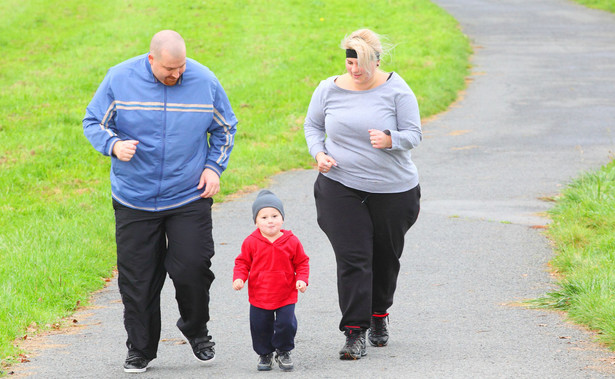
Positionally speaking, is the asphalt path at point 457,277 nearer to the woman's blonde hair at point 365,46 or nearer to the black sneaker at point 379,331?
the black sneaker at point 379,331

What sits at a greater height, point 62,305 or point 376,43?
point 376,43

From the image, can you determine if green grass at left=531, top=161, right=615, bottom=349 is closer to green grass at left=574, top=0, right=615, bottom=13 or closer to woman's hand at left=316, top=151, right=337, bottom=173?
woman's hand at left=316, top=151, right=337, bottom=173

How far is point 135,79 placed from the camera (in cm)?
493

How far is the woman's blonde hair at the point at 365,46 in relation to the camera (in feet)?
16.5

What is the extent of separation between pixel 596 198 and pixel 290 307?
5.20m

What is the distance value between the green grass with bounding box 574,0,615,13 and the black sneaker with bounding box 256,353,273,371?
27.9m

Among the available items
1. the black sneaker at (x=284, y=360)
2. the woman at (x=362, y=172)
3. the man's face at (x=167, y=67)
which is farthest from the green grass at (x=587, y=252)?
the man's face at (x=167, y=67)

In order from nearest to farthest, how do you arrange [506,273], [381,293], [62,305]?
[381,293]
[62,305]
[506,273]

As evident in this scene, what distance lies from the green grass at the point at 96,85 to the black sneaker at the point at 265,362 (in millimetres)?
1512

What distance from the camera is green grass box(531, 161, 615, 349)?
591 centimetres

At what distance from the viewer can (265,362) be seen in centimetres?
512

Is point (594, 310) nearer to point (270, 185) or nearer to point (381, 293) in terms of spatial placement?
point (381, 293)

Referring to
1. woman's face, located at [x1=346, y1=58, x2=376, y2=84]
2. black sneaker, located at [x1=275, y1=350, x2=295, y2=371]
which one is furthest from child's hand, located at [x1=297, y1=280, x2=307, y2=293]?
woman's face, located at [x1=346, y1=58, x2=376, y2=84]

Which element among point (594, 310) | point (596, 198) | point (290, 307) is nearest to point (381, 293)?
point (290, 307)
